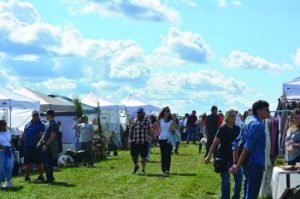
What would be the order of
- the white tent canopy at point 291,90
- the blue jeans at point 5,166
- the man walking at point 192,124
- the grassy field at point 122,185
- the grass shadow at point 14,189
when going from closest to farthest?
1. the grassy field at point 122,185
2. the grass shadow at point 14,189
3. the blue jeans at point 5,166
4. the white tent canopy at point 291,90
5. the man walking at point 192,124

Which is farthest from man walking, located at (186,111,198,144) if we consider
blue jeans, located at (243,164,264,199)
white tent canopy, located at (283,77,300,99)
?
blue jeans, located at (243,164,264,199)

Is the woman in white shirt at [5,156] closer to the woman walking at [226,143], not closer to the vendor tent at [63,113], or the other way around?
the woman walking at [226,143]

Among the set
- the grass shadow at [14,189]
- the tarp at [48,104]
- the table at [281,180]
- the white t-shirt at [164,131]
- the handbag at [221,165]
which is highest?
the tarp at [48,104]

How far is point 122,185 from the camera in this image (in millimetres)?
14758

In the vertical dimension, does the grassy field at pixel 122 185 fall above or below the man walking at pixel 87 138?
below

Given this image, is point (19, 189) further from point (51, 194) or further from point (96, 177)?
point (96, 177)

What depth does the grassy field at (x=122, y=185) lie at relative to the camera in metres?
13.1

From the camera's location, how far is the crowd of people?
8188mm

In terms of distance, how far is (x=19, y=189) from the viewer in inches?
557

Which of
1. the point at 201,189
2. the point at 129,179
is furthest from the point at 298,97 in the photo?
the point at 129,179

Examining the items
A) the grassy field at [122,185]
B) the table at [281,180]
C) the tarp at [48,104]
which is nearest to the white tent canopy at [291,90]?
the grassy field at [122,185]

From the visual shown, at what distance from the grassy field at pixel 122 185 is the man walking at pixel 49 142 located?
2.00 ft

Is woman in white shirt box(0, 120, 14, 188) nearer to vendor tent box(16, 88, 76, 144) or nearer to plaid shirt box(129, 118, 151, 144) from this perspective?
plaid shirt box(129, 118, 151, 144)

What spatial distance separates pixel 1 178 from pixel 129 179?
10.5 feet
